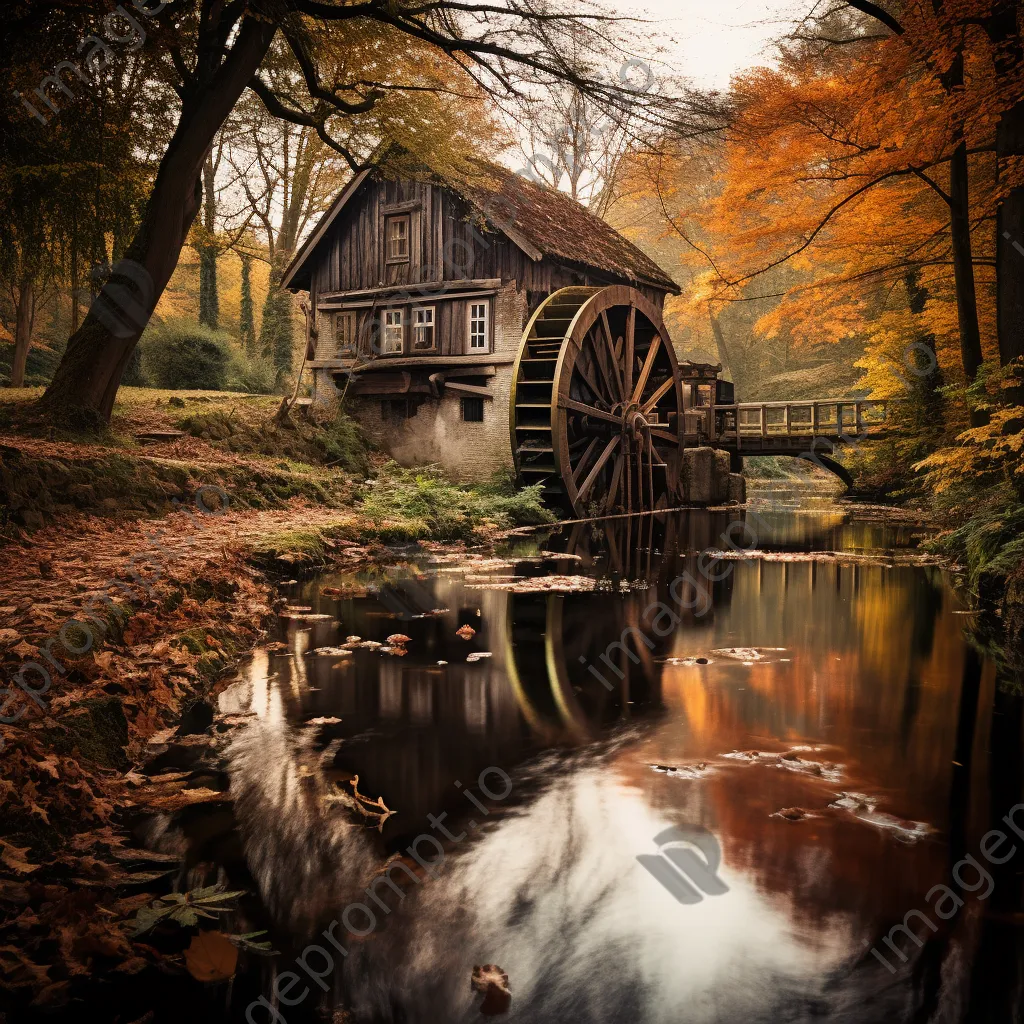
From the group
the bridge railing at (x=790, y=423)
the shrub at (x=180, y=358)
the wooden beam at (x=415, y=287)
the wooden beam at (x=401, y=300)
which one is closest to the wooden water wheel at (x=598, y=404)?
the bridge railing at (x=790, y=423)

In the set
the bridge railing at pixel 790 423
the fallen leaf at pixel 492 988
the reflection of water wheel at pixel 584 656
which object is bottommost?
the fallen leaf at pixel 492 988

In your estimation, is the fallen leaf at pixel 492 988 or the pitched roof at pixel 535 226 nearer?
the fallen leaf at pixel 492 988

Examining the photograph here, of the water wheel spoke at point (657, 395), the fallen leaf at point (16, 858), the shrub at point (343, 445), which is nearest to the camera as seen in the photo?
the fallen leaf at point (16, 858)

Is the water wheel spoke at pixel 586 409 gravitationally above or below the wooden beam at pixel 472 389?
below

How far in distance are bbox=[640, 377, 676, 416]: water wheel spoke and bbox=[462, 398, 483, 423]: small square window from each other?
153 inches

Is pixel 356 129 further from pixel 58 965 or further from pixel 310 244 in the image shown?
pixel 58 965

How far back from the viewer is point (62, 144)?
1144 centimetres

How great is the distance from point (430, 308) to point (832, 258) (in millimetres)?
9152

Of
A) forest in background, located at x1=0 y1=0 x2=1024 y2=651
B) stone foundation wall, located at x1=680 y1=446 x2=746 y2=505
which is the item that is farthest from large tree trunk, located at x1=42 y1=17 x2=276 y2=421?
stone foundation wall, located at x1=680 y1=446 x2=746 y2=505

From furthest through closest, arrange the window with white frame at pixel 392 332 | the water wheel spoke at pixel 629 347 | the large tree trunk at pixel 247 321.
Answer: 1. the large tree trunk at pixel 247 321
2. the window with white frame at pixel 392 332
3. the water wheel spoke at pixel 629 347

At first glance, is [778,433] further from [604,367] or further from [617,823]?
[617,823]

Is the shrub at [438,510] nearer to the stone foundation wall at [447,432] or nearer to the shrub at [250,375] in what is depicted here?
the stone foundation wall at [447,432]

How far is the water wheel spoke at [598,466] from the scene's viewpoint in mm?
17094

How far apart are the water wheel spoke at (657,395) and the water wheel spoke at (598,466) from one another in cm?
159
